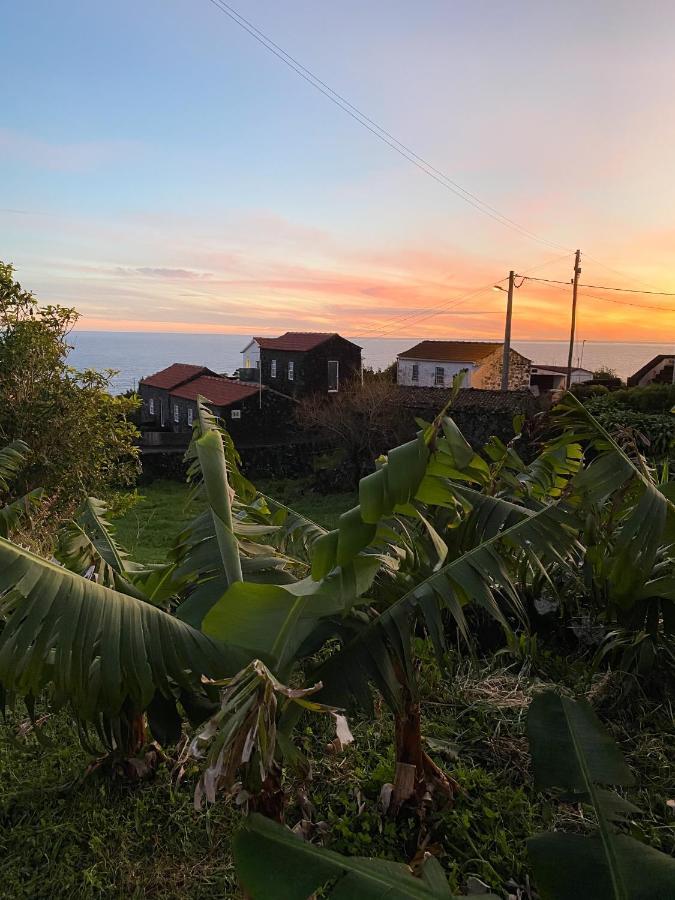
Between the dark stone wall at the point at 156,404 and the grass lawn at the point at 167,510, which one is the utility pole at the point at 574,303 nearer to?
the grass lawn at the point at 167,510

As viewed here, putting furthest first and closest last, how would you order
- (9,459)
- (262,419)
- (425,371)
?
1. (425,371)
2. (262,419)
3. (9,459)

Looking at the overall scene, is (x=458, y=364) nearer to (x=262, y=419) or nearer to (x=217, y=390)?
(x=262, y=419)

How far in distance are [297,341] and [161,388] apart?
8936mm

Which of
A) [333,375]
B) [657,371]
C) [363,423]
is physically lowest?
[363,423]

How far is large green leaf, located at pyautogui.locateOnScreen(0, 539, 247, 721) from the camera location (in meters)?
2.23

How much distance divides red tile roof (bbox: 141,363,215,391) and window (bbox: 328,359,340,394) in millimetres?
8148

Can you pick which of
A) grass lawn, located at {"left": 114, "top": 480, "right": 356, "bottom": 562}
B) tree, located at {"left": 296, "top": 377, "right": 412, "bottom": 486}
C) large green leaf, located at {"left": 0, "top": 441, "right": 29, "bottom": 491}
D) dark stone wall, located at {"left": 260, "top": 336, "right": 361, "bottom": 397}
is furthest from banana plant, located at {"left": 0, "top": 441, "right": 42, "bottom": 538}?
dark stone wall, located at {"left": 260, "top": 336, "right": 361, "bottom": 397}

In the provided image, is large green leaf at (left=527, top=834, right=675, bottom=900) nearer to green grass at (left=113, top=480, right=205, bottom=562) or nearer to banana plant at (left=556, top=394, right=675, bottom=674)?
banana plant at (left=556, top=394, right=675, bottom=674)

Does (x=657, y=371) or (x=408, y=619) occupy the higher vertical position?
(x=657, y=371)

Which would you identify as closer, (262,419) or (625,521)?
(625,521)

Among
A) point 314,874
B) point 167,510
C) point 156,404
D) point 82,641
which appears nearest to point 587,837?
point 314,874

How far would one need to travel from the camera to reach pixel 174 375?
3631 centimetres

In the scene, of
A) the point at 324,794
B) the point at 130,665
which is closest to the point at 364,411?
the point at 324,794

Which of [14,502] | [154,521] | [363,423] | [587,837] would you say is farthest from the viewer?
[363,423]
